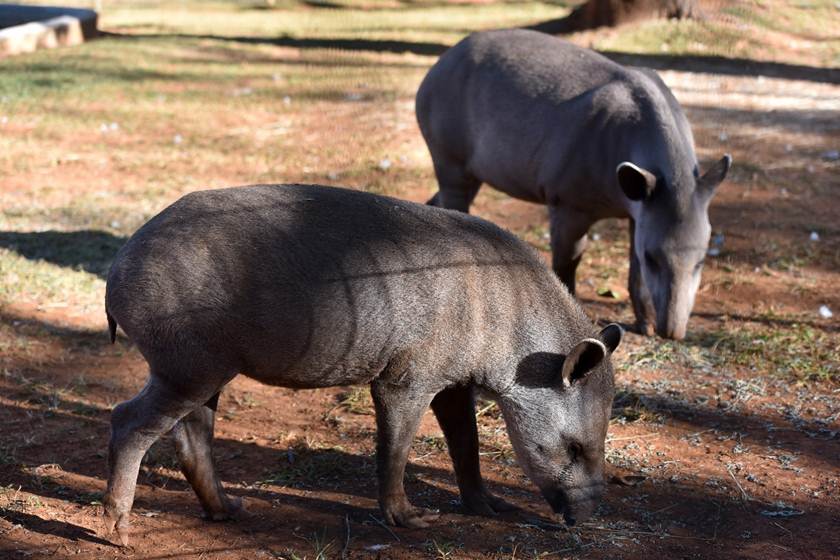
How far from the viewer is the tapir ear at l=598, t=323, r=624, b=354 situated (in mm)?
4297

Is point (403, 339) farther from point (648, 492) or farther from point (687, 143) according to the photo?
point (687, 143)

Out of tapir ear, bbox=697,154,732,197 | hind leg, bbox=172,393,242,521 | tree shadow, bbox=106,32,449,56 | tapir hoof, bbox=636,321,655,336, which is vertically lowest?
tapir hoof, bbox=636,321,655,336

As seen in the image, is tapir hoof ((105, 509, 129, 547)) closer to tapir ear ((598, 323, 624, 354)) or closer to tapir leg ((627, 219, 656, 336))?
tapir ear ((598, 323, 624, 354))

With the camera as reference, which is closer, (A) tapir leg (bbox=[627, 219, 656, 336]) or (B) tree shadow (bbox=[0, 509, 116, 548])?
(B) tree shadow (bbox=[0, 509, 116, 548])

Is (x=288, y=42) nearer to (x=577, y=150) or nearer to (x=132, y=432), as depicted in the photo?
(x=577, y=150)

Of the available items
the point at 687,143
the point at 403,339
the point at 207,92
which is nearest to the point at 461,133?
the point at 687,143

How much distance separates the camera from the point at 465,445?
4.64m

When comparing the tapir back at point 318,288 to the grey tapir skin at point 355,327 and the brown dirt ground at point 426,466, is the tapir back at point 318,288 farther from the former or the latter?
the brown dirt ground at point 426,466

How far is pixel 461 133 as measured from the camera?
7.65 m

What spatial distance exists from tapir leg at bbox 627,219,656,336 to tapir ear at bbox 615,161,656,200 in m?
0.67

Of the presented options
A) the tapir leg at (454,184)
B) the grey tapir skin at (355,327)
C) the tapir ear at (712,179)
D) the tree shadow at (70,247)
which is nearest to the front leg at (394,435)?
the grey tapir skin at (355,327)

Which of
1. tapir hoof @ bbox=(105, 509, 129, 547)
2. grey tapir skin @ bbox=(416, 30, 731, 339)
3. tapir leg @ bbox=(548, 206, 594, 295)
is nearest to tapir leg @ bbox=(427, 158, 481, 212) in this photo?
grey tapir skin @ bbox=(416, 30, 731, 339)

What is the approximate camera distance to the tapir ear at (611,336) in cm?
430

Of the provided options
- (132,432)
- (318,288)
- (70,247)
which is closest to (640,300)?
(318,288)
